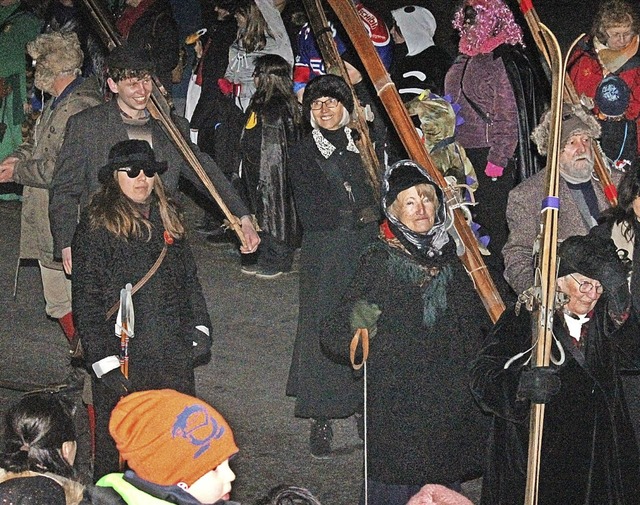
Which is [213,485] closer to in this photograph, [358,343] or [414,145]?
[358,343]

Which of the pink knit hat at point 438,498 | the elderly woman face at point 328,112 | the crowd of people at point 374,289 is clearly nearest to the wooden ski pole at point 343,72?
the crowd of people at point 374,289

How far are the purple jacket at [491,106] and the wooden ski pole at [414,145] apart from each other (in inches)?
95.6

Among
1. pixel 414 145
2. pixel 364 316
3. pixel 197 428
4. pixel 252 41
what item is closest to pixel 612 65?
pixel 414 145

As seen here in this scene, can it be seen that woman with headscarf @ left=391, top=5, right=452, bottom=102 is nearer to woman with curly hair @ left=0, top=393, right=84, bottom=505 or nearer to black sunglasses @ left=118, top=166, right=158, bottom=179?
black sunglasses @ left=118, top=166, right=158, bottom=179

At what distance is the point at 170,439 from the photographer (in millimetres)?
4043

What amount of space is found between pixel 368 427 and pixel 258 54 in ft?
16.4

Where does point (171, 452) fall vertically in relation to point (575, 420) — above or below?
above

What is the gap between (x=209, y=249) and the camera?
37.8 ft

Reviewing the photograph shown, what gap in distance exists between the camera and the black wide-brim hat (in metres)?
6.15

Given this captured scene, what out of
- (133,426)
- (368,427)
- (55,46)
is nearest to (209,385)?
(55,46)

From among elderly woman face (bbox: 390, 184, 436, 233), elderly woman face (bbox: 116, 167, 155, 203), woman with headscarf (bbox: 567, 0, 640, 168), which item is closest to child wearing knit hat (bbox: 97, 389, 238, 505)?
elderly woman face (bbox: 390, 184, 436, 233)

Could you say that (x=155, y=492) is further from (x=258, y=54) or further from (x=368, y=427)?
(x=258, y=54)

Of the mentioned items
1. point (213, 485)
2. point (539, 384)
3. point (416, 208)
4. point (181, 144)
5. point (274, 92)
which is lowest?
point (213, 485)

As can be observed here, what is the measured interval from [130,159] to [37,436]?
5.81 feet
